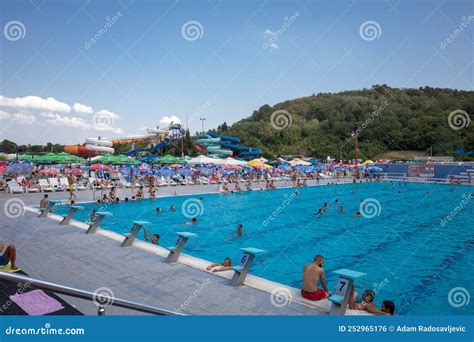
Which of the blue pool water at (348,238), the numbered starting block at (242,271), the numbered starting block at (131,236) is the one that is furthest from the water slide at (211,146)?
the numbered starting block at (242,271)

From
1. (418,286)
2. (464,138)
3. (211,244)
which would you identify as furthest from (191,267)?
(464,138)

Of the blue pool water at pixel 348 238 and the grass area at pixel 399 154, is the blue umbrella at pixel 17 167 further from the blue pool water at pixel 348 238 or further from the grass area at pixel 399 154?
the grass area at pixel 399 154

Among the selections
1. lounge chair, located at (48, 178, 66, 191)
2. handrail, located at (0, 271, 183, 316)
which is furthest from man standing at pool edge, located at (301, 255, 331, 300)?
lounge chair, located at (48, 178, 66, 191)

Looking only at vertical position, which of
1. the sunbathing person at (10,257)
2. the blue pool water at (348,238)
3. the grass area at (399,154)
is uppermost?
the grass area at (399,154)

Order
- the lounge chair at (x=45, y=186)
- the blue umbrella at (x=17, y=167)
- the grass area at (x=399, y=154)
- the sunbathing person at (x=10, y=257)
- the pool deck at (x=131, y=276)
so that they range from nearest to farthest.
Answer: the pool deck at (x=131, y=276) → the sunbathing person at (x=10, y=257) → the lounge chair at (x=45, y=186) → the blue umbrella at (x=17, y=167) → the grass area at (x=399, y=154)

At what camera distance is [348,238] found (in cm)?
1095

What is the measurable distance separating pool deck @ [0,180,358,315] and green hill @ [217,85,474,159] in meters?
26.2

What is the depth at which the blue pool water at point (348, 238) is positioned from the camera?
286 inches

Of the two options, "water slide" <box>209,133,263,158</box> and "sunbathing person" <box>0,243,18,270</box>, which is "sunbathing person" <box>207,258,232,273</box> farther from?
"water slide" <box>209,133,263,158</box>

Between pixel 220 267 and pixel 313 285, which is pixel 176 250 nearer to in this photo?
pixel 220 267

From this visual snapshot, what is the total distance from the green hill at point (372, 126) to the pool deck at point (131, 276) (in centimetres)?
2620

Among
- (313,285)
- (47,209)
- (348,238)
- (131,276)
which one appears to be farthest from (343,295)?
(47,209)

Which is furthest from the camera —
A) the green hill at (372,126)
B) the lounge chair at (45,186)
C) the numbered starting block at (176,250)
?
the green hill at (372,126)

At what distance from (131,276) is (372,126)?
48778mm
